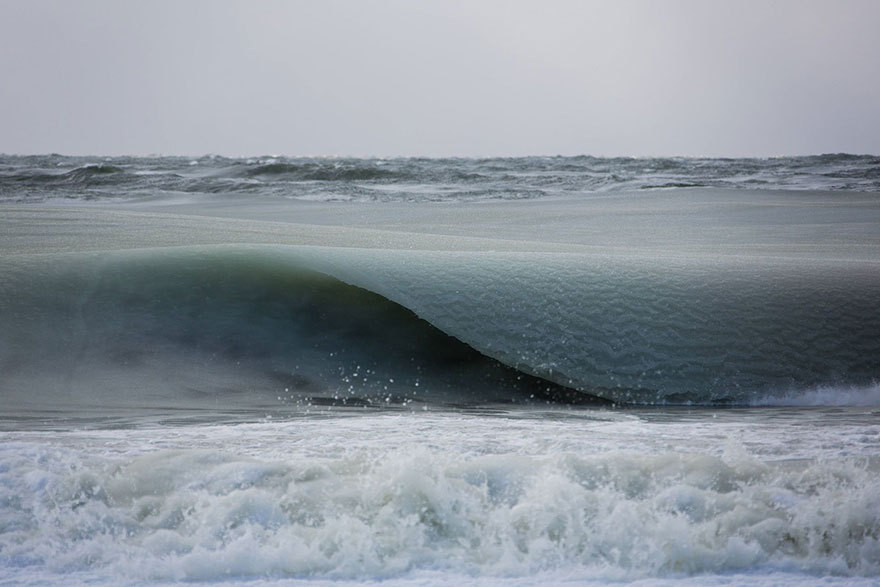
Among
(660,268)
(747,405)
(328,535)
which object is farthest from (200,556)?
(660,268)

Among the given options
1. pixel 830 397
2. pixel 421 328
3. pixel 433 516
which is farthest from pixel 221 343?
pixel 830 397

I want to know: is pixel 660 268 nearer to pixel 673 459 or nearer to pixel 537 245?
pixel 537 245

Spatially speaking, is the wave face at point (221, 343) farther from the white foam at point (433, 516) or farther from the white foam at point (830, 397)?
the white foam at point (433, 516)

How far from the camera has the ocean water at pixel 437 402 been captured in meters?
1.78

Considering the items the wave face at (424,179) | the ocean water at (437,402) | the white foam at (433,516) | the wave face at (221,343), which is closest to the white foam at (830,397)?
the ocean water at (437,402)

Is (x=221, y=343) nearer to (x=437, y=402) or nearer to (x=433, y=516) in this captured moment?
(x=437, y=402)

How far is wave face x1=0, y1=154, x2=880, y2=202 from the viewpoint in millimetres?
10960

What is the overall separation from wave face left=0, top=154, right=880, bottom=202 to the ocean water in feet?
15.3

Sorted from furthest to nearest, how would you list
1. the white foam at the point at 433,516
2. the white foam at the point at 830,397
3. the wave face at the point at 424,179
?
the wave face at the point at 424,179 < the white foam at the point at 830,397 < the white foam at the point at 433,516

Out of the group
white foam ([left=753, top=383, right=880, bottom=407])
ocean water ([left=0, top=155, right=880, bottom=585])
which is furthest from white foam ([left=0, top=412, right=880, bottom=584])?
white foam ([left=753, top=383, right=880, bottom=407])

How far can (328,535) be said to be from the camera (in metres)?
1.79

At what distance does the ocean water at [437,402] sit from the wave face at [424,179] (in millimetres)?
4676

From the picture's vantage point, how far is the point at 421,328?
3.69 metres

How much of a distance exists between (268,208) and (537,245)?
4.42 m
